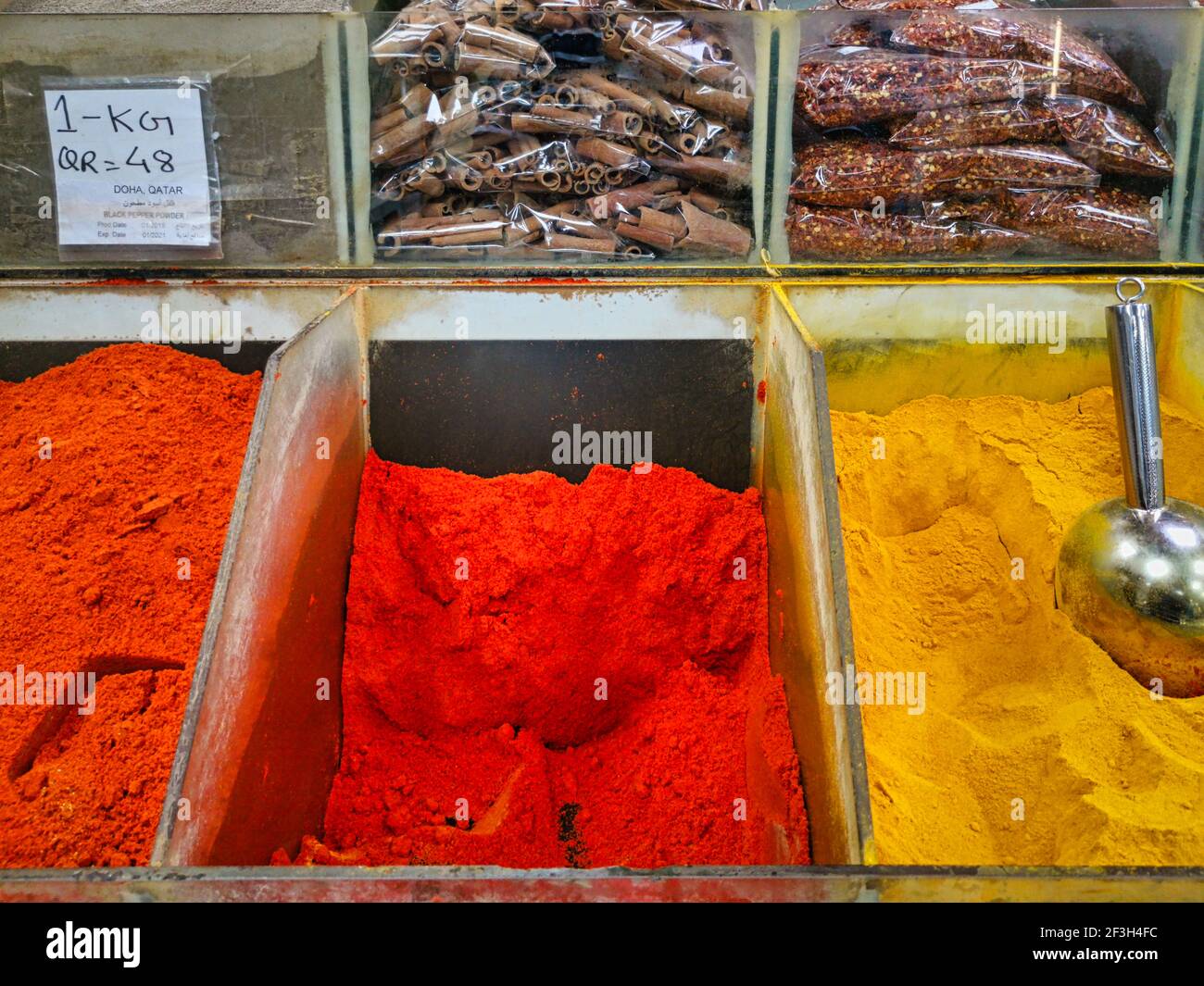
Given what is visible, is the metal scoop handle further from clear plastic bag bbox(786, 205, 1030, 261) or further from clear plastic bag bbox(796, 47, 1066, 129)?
clear plastic bag bbox(796, 47, 1066, 129)

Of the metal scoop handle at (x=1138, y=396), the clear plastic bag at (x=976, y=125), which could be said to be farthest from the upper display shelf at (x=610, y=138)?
the metal scoop handle at (x=1138, y=396)

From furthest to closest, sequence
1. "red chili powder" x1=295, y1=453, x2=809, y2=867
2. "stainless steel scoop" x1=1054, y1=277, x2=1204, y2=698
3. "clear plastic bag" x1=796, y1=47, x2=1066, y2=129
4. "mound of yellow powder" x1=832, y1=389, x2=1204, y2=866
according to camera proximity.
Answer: "clear plastic bag" x1=796, y1=47, x2=1066, y2=129 < "red chili powder" x1=295, y1=453, x2=809, y2=867 < "stainless steel scoop" x1=1054, y1=277, x2=1204, y2=698 < "mound of yellow powder" x1=832, y1=389, x2=1204, y2=866

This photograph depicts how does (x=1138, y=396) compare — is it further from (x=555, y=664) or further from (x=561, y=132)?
(x=561, y=132)

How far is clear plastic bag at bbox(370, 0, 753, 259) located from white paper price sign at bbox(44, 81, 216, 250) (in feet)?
1.03

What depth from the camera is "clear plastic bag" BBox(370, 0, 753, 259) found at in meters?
1.61

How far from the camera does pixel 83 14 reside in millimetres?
1582

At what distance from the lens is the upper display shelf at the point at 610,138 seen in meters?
1.60

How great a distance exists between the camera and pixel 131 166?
5.32 feet

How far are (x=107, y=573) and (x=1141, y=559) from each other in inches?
55.8

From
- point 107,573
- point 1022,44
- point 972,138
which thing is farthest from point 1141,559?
point 107,573

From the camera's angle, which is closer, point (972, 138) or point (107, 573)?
point (107, 573)

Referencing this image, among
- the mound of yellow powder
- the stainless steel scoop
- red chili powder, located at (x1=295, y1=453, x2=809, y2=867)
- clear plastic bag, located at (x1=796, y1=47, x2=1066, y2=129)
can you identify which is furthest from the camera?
clear plastic bag, located at (x1=796, y1=47, x2=1066, y2=129)

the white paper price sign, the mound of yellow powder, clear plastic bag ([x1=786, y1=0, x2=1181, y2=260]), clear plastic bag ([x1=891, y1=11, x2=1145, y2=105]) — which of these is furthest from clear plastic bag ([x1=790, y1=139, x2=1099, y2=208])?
the white paper price sign

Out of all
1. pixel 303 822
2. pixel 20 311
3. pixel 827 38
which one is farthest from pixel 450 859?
pixel 827 38
